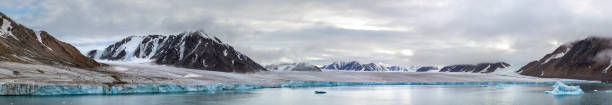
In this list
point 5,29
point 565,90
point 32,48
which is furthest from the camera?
point 5,29

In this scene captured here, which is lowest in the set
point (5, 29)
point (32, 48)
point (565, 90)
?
point (565, 90)

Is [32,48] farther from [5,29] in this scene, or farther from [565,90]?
[565,90]

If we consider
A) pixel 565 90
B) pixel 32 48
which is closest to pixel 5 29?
pixel 32 48

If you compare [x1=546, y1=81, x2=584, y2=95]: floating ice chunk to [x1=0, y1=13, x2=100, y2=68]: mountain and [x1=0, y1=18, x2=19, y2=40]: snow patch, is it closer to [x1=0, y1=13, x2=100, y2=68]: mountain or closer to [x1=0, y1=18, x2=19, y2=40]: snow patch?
[x1=0, y1=13, x2=100, y2=68]: mountain

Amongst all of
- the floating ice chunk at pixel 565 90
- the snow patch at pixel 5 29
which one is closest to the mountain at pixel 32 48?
the snow patch at pixel 5 29

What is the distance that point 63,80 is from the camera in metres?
66.2

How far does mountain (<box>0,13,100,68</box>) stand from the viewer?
3237 inches

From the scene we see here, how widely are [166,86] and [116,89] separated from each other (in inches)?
343

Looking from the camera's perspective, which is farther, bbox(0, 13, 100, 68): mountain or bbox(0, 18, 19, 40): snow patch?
bbox(0, 18, 19, 40): snow patch

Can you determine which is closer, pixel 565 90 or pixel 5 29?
pixel 565 90

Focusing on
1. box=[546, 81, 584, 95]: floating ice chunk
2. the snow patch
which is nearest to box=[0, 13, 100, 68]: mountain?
the snow patch

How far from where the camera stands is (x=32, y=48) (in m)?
92.8

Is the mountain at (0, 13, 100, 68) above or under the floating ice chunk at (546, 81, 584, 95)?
above

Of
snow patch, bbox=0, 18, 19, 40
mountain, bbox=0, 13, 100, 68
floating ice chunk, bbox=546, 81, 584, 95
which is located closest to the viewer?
floating ice chunk, bbox=546, 81, 584, 95
